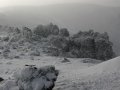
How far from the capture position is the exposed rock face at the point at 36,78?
36.2 feet

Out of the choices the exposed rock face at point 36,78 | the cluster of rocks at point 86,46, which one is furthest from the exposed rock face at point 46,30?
the exposed rock face at point 36,78

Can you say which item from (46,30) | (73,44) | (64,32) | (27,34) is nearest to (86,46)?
(73,44)

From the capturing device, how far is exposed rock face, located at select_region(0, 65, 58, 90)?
11.0m

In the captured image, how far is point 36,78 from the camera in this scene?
11.3 metres

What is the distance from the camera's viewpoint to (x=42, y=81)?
11.1 m

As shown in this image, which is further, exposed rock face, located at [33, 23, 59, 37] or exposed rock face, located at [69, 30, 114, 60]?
exposed rock face, located at [33, 23, 59, 37]

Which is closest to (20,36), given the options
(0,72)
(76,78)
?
(0,72)

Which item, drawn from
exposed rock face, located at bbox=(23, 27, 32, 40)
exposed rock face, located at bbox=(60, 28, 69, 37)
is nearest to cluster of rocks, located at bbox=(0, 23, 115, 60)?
exposed rock face, located at bbox=(23, 27, 32, 40)

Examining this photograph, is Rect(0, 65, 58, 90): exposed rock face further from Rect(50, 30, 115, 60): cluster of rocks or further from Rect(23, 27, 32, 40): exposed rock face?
Rect(23, 27, 32, 40): exposed rock face

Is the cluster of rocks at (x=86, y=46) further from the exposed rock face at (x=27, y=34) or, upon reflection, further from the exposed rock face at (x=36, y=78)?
the exposed rock face at (x=36, y=78)

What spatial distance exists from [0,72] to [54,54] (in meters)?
12.2

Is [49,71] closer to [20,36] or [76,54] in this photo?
[76,54]

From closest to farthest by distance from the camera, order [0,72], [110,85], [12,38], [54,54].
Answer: [110,85] → [0,72] → [54,54] → [12,38]

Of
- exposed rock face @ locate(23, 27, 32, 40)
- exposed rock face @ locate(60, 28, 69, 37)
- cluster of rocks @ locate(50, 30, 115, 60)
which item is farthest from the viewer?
exposed rock face @ locate(60, 28, 69, 37)
